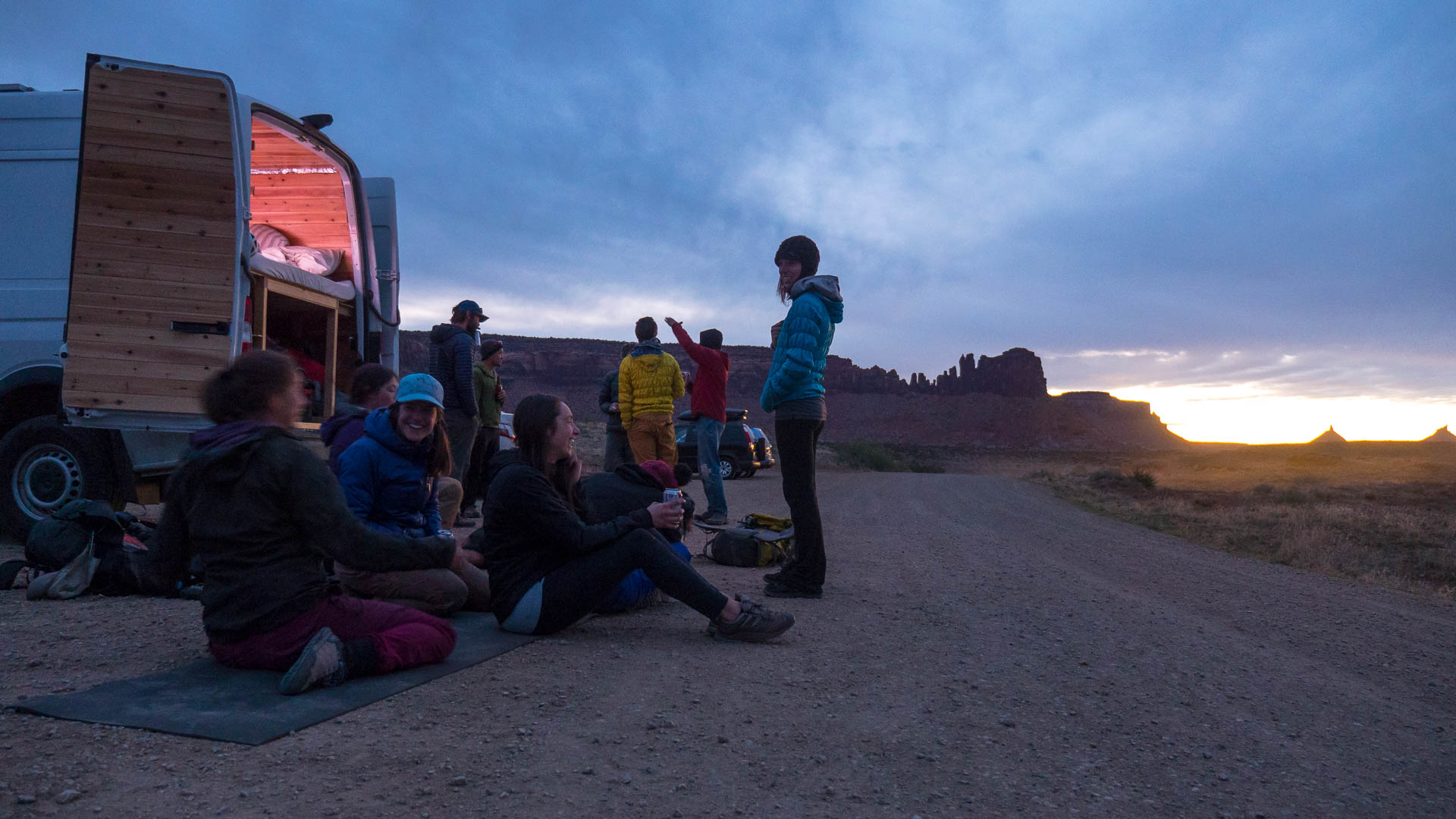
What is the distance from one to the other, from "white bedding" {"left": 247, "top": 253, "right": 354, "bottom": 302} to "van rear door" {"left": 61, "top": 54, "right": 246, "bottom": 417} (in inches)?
10.6

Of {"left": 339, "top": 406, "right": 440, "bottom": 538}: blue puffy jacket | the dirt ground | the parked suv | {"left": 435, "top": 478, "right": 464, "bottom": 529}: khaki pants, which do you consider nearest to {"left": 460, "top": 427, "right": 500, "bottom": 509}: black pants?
{"left": 435, "top": 478, "right": 464, "bottom": 529}: khaki pants

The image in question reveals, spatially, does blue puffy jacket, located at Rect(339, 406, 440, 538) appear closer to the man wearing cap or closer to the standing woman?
the standing woman

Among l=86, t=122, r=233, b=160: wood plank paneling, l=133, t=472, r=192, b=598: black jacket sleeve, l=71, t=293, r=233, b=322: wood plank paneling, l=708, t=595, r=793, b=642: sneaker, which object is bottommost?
l=708, t=595, r=793, b=642: sneaker

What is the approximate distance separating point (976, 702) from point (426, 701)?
1.95 meters

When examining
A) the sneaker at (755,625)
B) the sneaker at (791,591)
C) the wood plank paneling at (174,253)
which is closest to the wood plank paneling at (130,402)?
the wood plank paneling at (174,253)

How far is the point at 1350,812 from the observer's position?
7.59ft

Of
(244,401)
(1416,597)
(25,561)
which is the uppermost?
(244,401)

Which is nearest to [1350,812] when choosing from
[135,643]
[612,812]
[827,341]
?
[612,812]

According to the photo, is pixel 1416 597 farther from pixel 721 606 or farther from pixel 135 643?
pixel 135 643

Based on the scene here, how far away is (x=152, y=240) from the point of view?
19.2 feet

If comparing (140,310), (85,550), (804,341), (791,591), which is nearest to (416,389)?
(804,341)

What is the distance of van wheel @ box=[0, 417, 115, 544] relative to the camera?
6016 millimetres

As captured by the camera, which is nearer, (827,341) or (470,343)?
(827,341)

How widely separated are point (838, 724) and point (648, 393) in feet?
16.0
